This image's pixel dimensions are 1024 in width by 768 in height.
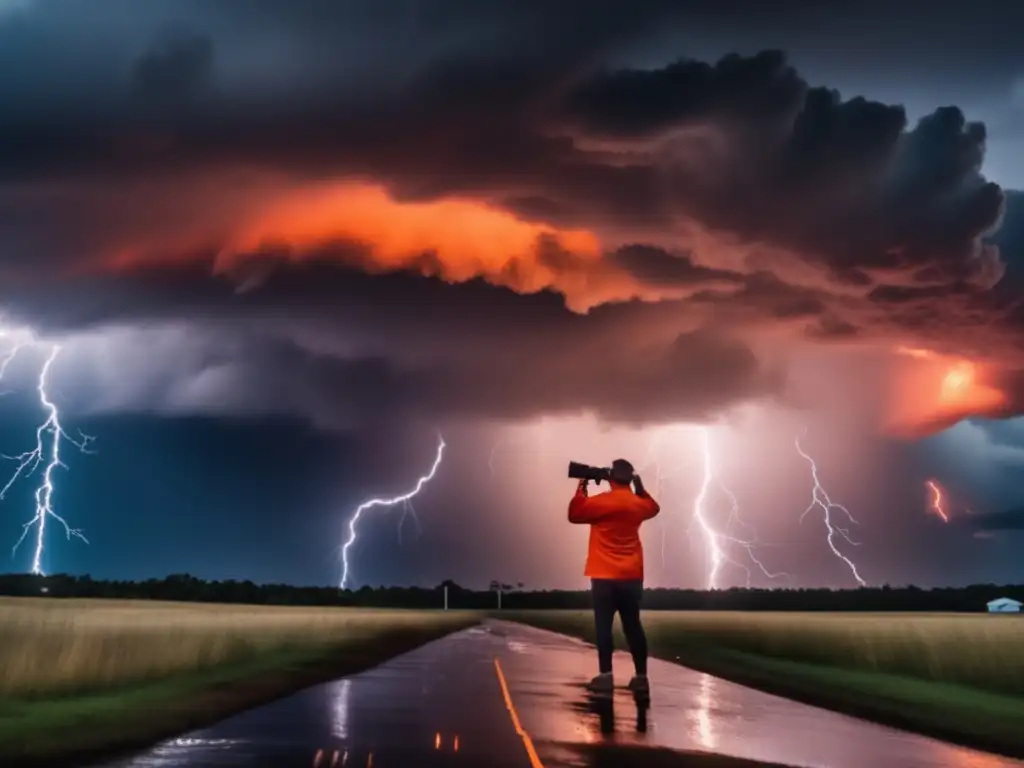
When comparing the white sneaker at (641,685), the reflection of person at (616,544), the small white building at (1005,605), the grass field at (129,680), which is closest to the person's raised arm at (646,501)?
the reflection of person at (616,544)

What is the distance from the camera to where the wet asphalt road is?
1258 cm

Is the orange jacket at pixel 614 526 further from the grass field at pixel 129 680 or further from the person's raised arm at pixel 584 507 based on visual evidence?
the grass field at pixel 129 680

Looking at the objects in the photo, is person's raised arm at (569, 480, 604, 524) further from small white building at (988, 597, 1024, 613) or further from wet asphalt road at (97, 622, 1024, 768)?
small white building at (988, 597, 1024, 613)

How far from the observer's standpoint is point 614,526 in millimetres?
17875

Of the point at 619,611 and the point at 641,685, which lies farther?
the point at 641,685

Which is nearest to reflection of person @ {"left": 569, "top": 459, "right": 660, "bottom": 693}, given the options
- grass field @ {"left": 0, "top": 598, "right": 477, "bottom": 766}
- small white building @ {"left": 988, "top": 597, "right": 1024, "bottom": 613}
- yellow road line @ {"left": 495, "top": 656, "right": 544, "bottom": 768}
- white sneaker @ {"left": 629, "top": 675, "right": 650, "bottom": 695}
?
white sneaker @ {"left": 629, "top": 675, "right": 650, "bottom": 695}

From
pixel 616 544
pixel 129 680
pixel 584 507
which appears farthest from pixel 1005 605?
pixel 584 507

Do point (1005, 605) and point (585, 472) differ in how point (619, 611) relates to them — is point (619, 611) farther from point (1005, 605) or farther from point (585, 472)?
point (1005, 605)

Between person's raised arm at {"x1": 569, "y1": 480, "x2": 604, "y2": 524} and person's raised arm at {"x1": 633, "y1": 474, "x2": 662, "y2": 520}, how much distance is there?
0.61 metres

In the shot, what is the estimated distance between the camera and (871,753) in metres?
13.6

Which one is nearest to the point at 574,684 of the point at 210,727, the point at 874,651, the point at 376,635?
the point at 210,727

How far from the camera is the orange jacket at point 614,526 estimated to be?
17.6 metres

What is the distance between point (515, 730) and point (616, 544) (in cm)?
394

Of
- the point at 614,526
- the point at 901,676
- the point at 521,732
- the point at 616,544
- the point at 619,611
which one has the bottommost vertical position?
the point at 521,732
